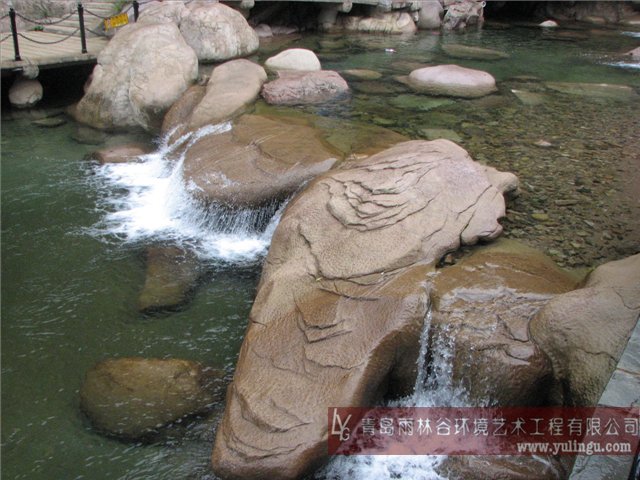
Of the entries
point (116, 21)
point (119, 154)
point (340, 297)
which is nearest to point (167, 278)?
point (340, 297)

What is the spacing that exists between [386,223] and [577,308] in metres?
1.66

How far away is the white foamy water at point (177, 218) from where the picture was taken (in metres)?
6.54

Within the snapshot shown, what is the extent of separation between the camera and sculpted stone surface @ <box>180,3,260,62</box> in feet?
36.3

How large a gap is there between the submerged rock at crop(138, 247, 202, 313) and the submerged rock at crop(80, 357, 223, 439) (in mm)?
792

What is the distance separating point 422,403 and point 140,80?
7500mm

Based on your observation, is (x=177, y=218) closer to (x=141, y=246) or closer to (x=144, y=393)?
(x=141, y=246)

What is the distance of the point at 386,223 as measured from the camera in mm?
4996

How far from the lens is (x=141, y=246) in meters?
6.58

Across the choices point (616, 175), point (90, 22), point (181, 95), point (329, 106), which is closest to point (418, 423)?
point (616, 175)

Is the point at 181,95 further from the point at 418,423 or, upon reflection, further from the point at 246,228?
the point at 418,423

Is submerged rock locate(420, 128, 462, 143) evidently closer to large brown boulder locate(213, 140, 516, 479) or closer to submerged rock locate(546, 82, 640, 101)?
large brown boulder locate(213, 140, 516, 479)

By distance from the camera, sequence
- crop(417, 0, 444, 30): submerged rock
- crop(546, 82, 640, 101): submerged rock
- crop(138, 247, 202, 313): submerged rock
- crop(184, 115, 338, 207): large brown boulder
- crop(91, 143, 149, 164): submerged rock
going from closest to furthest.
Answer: crop(138, 247, 202, 313): submerged rock, crop(184, 115, 338, 207): large brown boulder, crop(91, 143, 149, 164): submerged rock, crop(546, 82, 640, 101): submerged rock, crop(417, 0, 444, 30): submerged rock

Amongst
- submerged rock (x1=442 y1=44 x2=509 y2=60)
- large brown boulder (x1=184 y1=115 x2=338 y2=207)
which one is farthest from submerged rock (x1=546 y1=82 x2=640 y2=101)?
large brown boulder (x1=184 y1=115 x2=338 y2=207)

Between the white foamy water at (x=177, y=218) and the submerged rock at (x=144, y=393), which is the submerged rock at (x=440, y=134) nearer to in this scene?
the white foamy water at (x=177, y=218)
